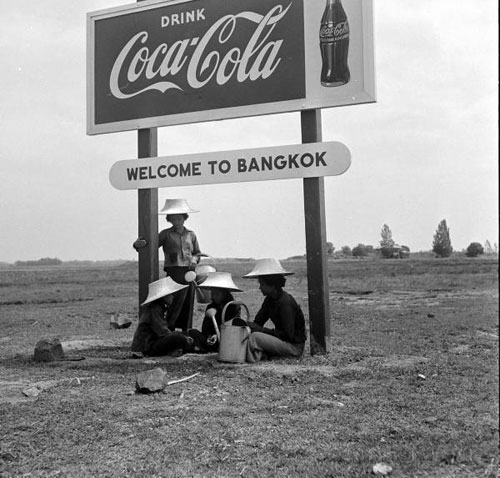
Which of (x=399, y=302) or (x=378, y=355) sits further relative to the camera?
(x=399, y=302)

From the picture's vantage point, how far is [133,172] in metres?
7.61

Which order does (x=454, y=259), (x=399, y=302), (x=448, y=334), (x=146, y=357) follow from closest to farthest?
(x=146, y=357), (x=448, y=334), (x=399, y=302), (x=454, y=259)

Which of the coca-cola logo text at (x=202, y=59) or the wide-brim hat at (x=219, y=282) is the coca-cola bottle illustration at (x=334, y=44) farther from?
the wide-brim hat at (x=219, y=282)

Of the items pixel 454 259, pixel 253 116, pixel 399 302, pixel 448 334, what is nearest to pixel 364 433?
pixel 253 116

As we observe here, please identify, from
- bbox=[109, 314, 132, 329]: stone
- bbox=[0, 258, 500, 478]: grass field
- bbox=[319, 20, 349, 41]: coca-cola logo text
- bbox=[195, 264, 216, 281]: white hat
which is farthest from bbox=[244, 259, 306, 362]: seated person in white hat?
bbox=[109, 314, 132, 329]: stone

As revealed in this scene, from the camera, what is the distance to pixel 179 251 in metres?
7.88

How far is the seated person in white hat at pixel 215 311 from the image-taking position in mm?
6855

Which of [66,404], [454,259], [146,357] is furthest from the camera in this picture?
[454,259]

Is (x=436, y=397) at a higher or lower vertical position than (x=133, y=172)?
lower

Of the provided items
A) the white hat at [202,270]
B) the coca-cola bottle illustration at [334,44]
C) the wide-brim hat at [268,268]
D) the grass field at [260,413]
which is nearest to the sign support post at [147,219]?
the white hat at [202,270]

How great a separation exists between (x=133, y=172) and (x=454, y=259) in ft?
98.5

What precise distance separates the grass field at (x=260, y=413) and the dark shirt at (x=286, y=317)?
302 millimetres

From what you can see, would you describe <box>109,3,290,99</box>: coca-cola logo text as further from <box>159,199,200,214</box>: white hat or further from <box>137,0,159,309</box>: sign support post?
<box>159,199,200,214</box>: white hat

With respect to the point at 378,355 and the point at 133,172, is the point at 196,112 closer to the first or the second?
the point at 133,172
